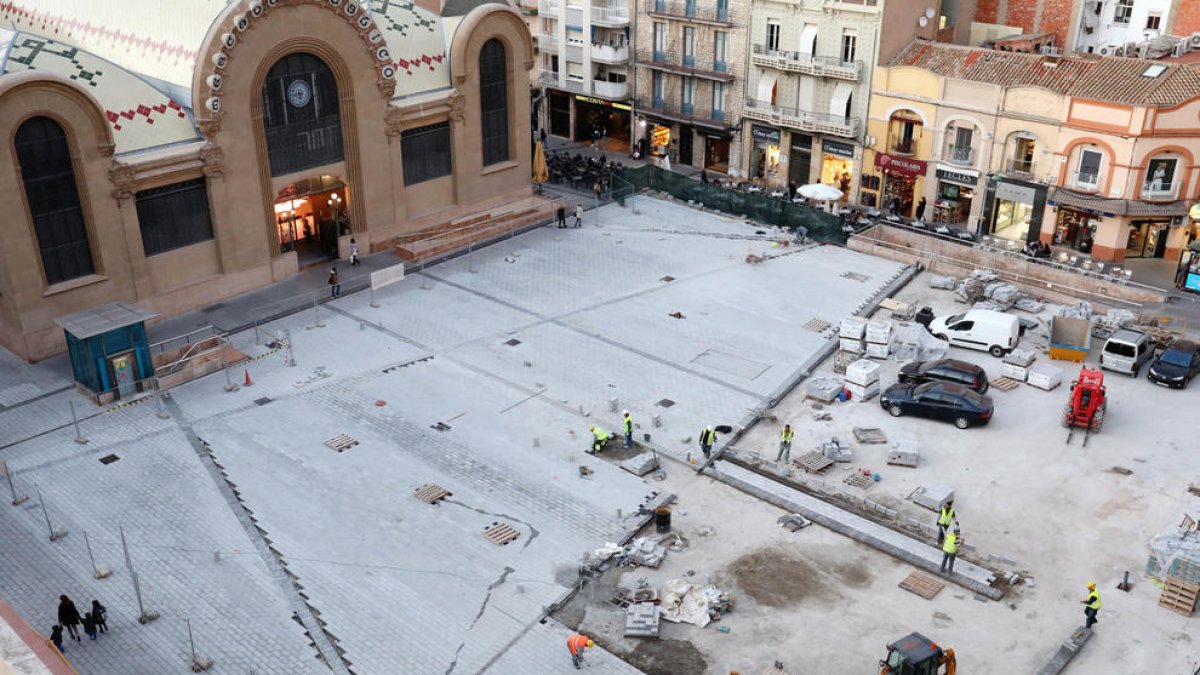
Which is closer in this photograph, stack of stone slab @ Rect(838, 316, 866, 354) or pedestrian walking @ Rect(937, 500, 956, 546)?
pedestrian walking @ Rect(937, 500, 956, 546)

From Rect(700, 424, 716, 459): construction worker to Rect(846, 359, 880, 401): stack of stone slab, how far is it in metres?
6.60

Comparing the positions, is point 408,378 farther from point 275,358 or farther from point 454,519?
point 454,519

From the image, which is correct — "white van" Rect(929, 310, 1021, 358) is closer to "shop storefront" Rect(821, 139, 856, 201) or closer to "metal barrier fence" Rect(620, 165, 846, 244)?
"metal barrier fence" Rect(620, 165, 846, 244)

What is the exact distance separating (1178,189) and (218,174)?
4529 cm

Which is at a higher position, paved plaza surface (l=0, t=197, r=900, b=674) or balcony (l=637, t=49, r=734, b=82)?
balcony (l=637, t=49, r=734, b=82)

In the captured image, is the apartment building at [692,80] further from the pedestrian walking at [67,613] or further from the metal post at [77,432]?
the pedestrian walking at [67,613]

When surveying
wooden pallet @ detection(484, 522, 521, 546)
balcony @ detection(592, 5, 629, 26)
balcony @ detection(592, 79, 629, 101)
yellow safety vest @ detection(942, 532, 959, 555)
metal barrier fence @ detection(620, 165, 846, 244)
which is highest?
balcony @ detection(592, 5, 629, 26)

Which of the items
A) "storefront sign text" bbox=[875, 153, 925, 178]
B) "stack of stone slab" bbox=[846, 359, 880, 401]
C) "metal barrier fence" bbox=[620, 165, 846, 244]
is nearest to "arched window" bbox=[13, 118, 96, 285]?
"metal barrier fence" bbox=[620, 165, 846, 244]

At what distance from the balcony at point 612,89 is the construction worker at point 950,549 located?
148 ft

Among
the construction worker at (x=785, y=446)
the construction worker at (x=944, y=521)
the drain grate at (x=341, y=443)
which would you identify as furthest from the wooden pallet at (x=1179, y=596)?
the drain grate at (x=341, y=443)

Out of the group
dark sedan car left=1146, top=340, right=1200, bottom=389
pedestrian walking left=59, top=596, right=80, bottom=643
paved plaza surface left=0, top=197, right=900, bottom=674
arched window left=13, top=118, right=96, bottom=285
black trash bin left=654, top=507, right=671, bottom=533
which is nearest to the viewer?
pedestrian walking left=59, top=596, right=80, bottom=643

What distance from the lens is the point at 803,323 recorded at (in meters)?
44.0

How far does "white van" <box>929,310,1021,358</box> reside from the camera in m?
41.0

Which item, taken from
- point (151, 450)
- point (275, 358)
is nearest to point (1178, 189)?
point (275, 358)
